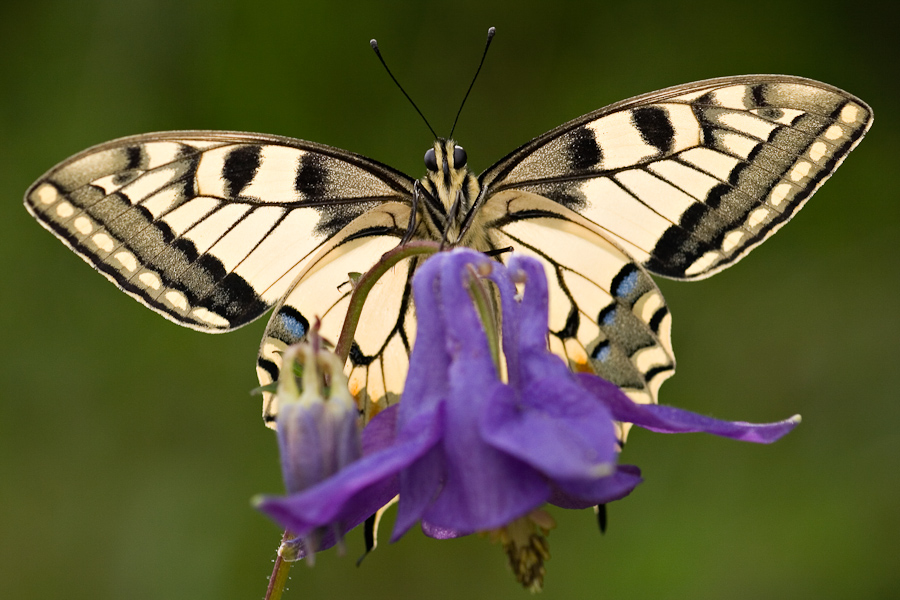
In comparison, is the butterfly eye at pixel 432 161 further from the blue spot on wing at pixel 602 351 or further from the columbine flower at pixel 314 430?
the columbine flower at pixel 314 430

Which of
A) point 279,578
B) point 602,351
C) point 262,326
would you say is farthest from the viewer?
point 262,326

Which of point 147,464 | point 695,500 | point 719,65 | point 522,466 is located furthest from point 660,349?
point 719,65

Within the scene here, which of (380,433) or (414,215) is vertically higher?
(414,215)

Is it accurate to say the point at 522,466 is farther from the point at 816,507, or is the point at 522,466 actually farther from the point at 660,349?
the point at 816,507

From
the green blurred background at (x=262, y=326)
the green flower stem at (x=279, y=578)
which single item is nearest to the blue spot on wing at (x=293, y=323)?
the green flower stem at (x=279, y=578)

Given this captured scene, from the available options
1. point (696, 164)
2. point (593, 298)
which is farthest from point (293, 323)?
point (696, 164)

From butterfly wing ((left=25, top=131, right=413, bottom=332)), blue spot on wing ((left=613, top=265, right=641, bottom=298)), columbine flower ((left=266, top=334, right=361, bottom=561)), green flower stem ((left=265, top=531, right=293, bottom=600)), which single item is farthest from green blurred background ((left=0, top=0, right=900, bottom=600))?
columbine flower ((left=266, top=334, right=361, bottom=561))

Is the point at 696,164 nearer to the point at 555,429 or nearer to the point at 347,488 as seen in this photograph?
the point at 555,429
